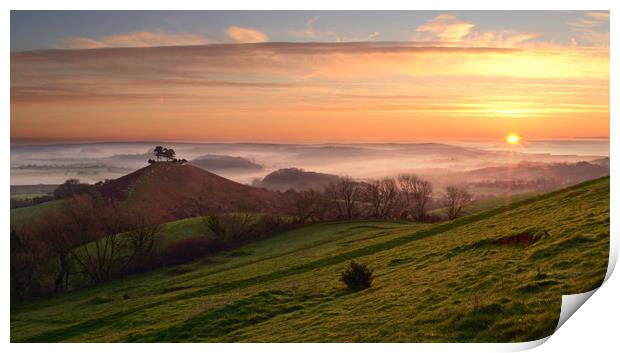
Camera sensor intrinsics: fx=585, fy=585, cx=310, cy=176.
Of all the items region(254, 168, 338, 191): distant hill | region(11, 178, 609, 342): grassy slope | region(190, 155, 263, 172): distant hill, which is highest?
region(190, 155, 263, 172): distant hill

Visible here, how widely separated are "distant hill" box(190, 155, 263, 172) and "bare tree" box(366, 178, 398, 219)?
336 inches

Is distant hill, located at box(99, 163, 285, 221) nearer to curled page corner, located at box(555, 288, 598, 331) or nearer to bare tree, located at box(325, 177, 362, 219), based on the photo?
bare tree, located at box(325, 177, 362, 219)

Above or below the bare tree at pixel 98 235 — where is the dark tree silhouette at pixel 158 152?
above

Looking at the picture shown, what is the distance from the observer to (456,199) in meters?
41.3

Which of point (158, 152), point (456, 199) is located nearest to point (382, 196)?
point (456, 199)

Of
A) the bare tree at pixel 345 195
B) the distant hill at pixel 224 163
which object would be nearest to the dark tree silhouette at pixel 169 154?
the distant hill at pixel 224 163

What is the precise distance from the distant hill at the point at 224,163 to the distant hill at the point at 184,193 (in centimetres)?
108

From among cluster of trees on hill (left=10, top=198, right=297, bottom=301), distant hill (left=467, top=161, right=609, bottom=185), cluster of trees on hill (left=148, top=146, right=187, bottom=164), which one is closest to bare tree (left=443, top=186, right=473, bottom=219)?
distant hill (left=467, top=161, right=609, bottom=185)

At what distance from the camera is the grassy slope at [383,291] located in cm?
2112

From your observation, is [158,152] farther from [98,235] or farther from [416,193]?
[416,193]

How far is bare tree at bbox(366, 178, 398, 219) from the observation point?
136 feet

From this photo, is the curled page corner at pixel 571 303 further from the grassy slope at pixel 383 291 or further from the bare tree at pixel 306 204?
the bare tree at pixel 306 204

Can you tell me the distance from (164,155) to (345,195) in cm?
1356

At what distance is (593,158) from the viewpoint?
34.9 m
